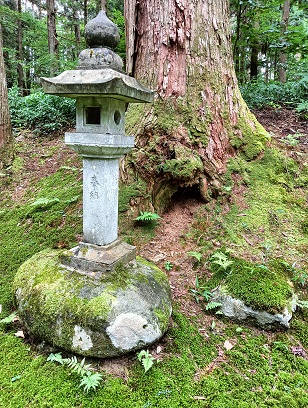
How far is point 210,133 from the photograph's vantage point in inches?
195

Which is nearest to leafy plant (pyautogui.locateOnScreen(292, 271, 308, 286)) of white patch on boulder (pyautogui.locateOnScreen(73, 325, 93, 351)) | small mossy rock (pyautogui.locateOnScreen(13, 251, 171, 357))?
small mossy rock (pyautogui.locateOnScreen(13, 251, 171, 357))

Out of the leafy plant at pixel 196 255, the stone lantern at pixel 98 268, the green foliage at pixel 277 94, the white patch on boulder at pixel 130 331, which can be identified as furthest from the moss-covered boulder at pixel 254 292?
the green foliage at pixel 277 94

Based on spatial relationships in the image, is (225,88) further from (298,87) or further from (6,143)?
(6,143)

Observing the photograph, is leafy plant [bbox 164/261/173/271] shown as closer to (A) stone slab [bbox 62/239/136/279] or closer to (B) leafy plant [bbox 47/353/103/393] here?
(A) stone slab [bbox 62/239/136/279]

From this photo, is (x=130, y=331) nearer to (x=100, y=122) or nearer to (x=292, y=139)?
(x=100, y=122)

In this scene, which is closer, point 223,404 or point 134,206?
point 223,404

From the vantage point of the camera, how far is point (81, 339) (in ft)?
9.06

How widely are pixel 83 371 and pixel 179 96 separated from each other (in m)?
4.20

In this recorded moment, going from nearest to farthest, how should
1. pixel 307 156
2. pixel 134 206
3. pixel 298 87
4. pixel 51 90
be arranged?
pixel 51 90
pixel 134 206
pixel 307 156
pixel 298 87

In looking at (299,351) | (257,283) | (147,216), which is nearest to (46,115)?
(147,216)

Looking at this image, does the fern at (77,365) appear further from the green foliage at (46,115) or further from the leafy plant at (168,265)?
the green foliage at (46,115)

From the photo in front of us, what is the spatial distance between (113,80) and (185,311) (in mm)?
2677

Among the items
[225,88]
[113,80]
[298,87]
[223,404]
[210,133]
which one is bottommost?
[223,404]

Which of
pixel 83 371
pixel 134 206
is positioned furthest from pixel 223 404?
pixel 134 206
